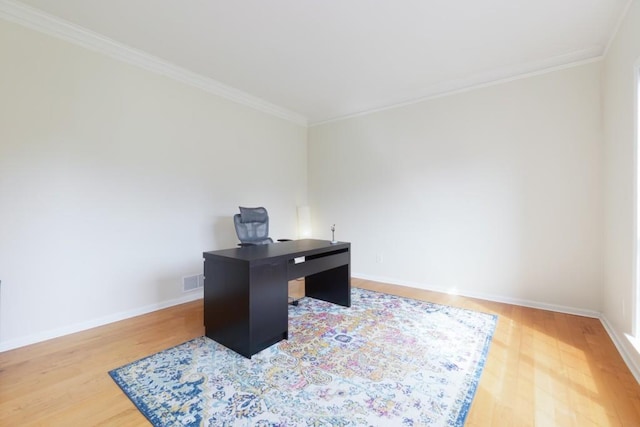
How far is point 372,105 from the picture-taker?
4277 millimetres

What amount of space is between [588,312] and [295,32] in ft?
12.9

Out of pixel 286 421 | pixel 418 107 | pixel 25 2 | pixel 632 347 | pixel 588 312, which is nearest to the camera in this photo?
pixel 286 421

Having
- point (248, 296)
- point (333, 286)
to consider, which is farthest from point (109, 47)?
point (333, 286)

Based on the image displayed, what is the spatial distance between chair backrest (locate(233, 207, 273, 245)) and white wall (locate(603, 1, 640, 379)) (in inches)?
125

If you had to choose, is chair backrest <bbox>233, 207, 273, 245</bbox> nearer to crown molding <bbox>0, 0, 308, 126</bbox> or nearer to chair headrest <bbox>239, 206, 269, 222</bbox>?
chair headrest <bbox>239, 206, 269, 222</bbox>

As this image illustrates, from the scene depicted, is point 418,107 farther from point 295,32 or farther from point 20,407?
point 20,407

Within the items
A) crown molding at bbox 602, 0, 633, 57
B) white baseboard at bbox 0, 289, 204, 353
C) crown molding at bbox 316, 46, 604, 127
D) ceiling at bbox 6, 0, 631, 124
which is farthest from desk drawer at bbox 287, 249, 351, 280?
crown molding at bbox 602, 0, 633, 57

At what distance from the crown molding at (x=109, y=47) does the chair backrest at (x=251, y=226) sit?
1.61 meters

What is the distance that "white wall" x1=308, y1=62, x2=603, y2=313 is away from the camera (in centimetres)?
291

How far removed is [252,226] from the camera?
3.48 metres

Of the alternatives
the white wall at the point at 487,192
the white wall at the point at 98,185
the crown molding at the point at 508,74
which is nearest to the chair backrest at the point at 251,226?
the white wall at the point at 98,185

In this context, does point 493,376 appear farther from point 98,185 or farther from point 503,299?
point 98,185

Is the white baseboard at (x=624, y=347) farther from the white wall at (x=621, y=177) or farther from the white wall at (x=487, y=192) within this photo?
the white wall at (x=487, y=192)

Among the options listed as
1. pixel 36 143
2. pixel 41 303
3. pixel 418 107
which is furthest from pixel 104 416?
pixel 418 107
